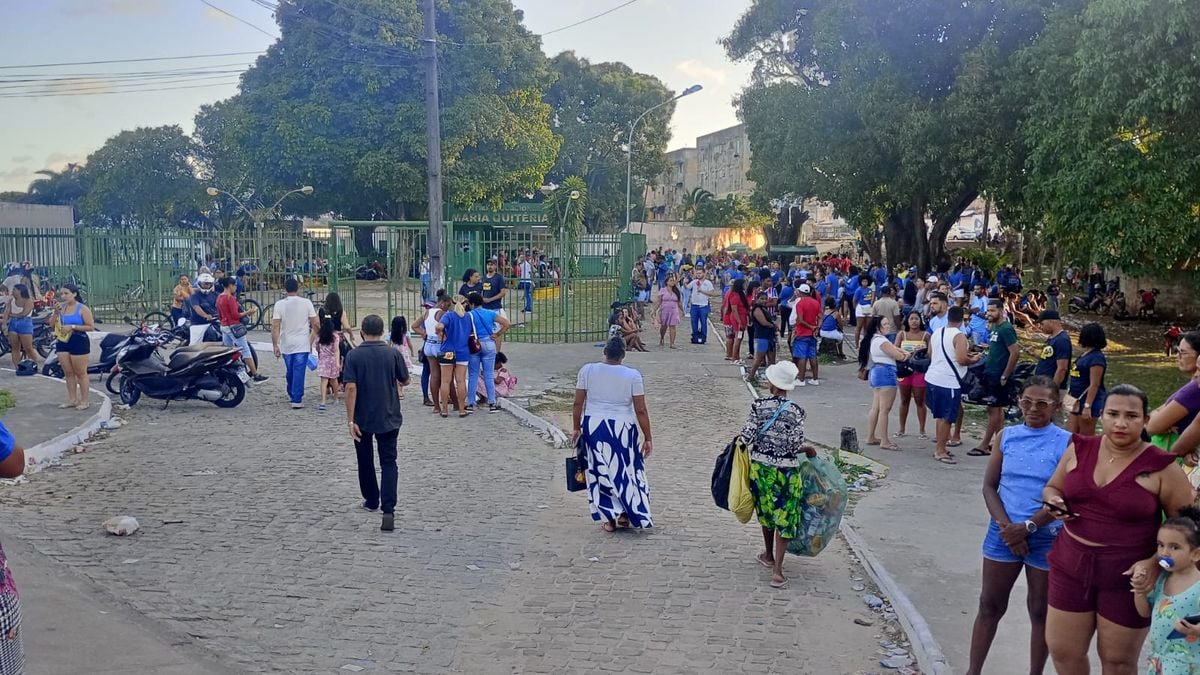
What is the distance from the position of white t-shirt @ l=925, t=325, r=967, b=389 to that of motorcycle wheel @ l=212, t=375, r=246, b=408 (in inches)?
326

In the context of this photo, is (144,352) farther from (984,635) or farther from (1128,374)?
(1128,374)

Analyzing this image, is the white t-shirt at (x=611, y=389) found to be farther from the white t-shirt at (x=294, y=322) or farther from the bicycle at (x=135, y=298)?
the bicycle at (x=135, y=298)

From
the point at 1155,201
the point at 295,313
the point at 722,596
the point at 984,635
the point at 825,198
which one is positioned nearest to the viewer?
the point at 984,635

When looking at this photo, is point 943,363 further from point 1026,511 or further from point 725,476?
point 1026,511

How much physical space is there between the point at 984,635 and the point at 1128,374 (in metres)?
15.7

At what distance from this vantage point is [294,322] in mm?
12383

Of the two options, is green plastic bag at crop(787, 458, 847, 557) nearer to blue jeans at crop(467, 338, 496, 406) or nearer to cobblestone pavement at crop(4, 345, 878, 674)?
cobblestone pavement at crop(4, 345, 878, 674)

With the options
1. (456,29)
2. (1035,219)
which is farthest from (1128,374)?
(456,29)

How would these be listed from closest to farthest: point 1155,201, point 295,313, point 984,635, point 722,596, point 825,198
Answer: point 984,635
point 722,596
point 295,313
point 1155,201
point 825,198

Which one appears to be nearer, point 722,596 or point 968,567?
point 722,596

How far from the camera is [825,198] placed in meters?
32.2

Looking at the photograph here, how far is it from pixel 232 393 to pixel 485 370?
3.22 meters

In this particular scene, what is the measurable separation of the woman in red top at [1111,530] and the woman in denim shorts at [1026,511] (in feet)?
1.10

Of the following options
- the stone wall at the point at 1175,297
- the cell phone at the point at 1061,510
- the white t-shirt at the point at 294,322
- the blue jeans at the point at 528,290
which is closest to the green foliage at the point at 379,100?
the blue jeans at the point at 528,290
